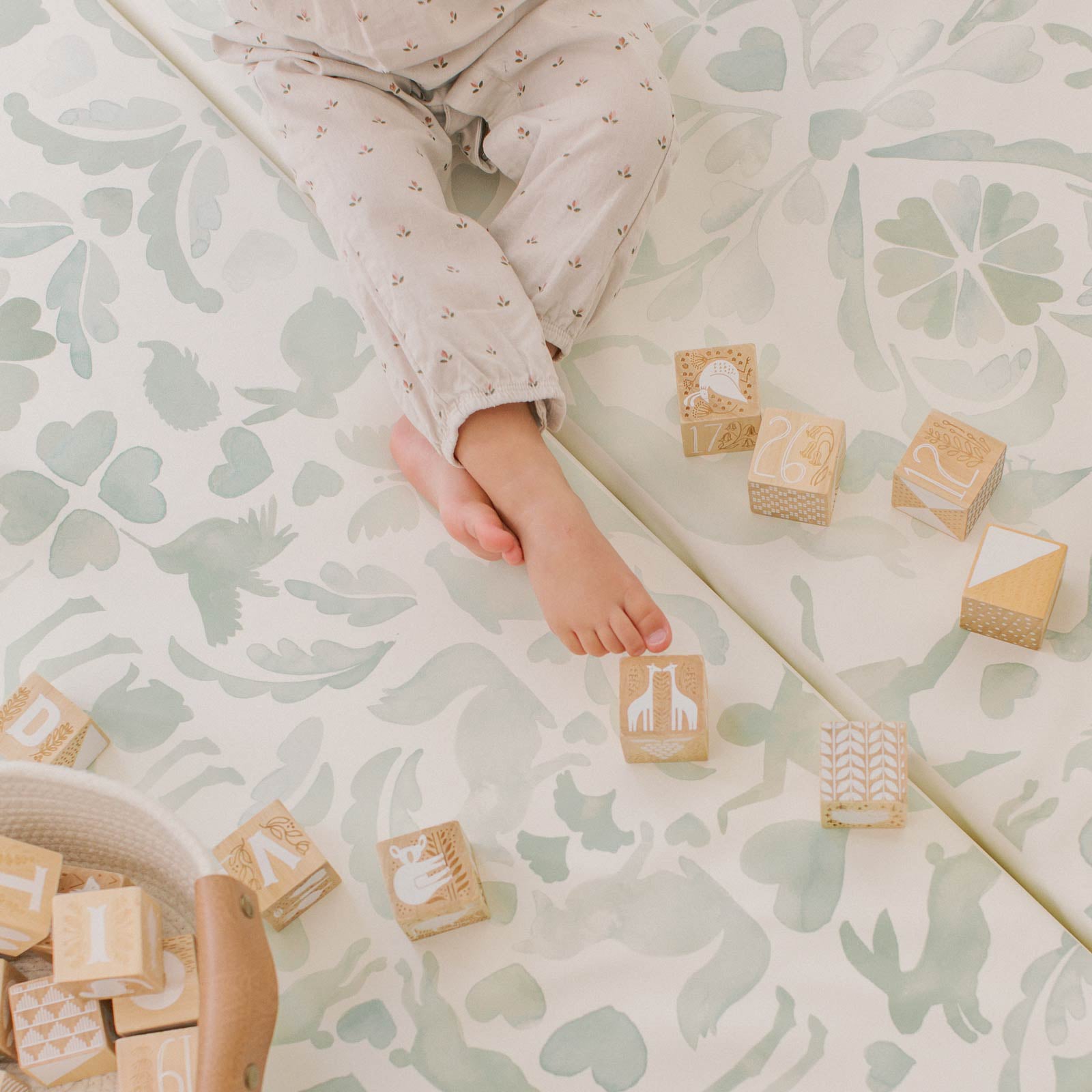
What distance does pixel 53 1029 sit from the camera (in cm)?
68

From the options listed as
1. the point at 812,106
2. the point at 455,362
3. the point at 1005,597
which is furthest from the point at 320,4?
the point at 1005,597

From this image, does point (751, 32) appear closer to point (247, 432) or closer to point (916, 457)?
point (916, 457)

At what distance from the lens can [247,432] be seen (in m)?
0.96

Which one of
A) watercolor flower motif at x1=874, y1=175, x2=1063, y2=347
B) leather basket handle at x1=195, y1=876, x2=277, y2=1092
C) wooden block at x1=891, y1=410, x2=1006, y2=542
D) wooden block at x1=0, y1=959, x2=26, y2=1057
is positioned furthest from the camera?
watercolor flower motif at x1=874, y1=175, x2=1063, y2=347

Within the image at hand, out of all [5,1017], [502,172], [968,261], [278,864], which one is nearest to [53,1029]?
[5,1017]

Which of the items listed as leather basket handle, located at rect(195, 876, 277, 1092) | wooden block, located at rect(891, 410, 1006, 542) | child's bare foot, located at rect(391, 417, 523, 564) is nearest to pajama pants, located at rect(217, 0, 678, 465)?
child's bare foot, located at rect(391, 417, 523, 564)

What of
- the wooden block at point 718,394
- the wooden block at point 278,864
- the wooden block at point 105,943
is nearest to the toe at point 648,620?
the wooden block at point 718,394

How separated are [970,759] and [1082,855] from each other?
9 cm

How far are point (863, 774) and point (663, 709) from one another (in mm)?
141

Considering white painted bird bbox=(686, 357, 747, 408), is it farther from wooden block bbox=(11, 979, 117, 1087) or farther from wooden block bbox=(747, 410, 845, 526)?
wooden block bbox=(11, 979, 117, 1087)

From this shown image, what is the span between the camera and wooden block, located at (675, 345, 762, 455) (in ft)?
2.85

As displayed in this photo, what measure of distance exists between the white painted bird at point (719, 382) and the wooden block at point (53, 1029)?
1.98 feet

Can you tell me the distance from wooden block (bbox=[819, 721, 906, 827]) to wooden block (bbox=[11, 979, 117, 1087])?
49cm

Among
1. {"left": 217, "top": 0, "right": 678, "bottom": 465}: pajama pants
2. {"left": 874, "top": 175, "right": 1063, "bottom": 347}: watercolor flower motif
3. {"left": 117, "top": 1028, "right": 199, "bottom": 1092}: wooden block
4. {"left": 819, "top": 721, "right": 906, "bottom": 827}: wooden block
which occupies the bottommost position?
{"left": 117, "top": 1028, "right": 199, "bottom": 1092}: wooden block
